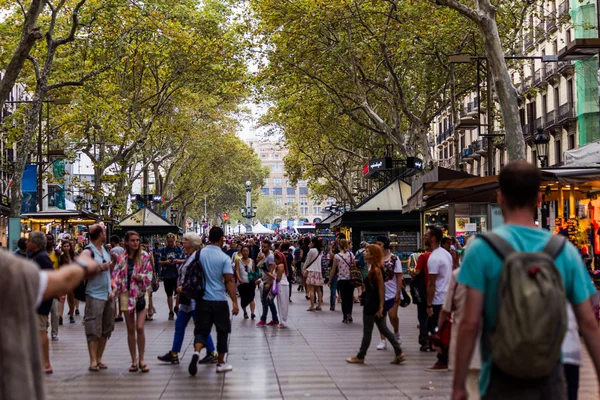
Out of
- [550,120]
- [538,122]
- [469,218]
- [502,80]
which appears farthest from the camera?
[538,122]

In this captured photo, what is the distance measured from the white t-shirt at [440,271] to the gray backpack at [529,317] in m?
7.85

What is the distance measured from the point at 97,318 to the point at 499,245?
7763mm

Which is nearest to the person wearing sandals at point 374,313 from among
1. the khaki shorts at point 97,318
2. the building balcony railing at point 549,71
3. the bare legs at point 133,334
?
the bare legs at point 133,334

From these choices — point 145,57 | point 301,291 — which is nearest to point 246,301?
point 301,291

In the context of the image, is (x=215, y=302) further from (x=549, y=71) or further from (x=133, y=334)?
(x=549, y=71)

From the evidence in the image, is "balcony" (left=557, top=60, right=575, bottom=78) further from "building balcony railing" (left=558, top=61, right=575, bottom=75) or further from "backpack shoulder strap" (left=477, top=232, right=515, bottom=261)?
"backpack shoulder strap" (left=477, top=232, right=515, bottom=261)

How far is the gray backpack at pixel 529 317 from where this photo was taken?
11.7 ft

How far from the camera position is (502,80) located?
1628cm

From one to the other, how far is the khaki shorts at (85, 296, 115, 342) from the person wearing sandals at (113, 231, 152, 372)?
0.20 meters

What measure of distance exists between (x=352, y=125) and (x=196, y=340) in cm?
3884

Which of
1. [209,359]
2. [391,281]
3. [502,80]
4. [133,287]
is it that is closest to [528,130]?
[502,80]

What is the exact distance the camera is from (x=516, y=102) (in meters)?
16.6

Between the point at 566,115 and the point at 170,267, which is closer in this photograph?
the point at 170,267

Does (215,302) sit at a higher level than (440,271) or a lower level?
lower
